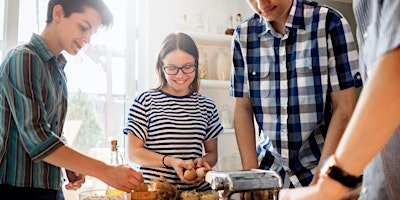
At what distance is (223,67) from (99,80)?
2.47 feet

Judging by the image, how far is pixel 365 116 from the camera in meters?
0.56

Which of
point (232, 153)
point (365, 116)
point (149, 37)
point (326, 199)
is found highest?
point (149, 37)

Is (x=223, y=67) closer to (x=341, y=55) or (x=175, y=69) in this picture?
(x=175, y=69)

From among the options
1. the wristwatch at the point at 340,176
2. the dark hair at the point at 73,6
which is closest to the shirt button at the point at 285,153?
the wristwatch at the point at 340,176

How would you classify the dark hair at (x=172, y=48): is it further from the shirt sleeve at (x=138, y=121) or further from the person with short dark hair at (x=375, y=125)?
the person with short dark hair at (x=375, y=125)

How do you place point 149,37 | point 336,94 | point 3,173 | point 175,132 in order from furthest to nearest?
point 149,37 < point 175,132 < point 336,94 < point 3,173

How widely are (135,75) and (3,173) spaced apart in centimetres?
129

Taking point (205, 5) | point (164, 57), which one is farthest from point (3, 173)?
point (205, 5)

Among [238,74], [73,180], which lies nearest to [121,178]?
[73,180]

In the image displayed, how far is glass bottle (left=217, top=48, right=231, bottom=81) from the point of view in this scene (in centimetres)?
229

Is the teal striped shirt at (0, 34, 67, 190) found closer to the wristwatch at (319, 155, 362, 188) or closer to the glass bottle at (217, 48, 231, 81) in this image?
the wristwatch at (319, 155, 362, 188)

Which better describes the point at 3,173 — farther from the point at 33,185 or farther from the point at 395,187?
the point at 395,187

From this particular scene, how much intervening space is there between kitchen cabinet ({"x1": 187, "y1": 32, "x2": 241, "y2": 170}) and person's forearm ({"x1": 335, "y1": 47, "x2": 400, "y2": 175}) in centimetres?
165

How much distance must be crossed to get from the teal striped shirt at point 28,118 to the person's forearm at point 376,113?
30.9 inches
